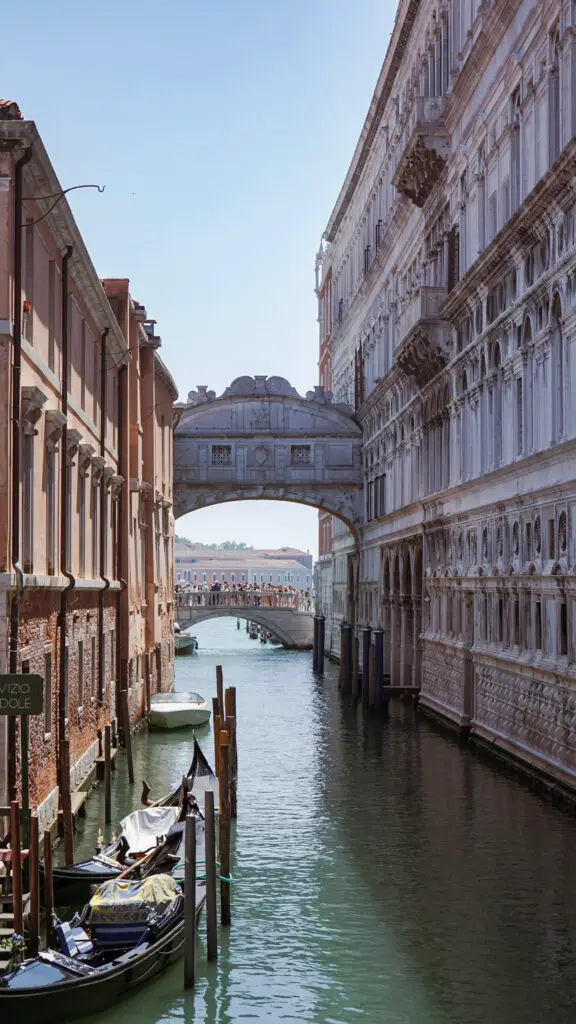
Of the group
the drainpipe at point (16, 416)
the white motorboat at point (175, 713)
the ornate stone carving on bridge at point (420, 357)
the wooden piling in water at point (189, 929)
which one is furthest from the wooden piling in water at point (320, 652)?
the wooden piling in water at point (189, 929)

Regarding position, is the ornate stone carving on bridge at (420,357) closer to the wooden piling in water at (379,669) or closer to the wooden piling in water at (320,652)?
the wooden piling in water at (379,669)

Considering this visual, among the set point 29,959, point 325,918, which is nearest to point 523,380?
point 325,918

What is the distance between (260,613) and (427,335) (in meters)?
34.8

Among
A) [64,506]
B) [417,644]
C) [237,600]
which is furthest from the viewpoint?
[237,600]

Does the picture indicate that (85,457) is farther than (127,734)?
No

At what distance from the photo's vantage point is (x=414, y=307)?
28750 millimetres

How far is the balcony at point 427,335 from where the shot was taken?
27219 millimetres

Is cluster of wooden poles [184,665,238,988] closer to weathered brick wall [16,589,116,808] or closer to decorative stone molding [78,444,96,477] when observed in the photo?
weathered brick wall [16,589,116,808]

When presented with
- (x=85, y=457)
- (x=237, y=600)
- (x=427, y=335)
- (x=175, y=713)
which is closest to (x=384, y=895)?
(x=85, y=457)

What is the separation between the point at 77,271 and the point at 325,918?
907 cm

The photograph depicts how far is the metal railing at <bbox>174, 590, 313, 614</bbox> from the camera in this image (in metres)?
62.1

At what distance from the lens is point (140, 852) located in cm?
1437

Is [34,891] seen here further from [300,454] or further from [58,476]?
[300,454]

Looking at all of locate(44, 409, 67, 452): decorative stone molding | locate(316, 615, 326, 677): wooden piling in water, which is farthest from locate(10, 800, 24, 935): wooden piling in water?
locate(316, 615, 326, 677): wooden piling in water
